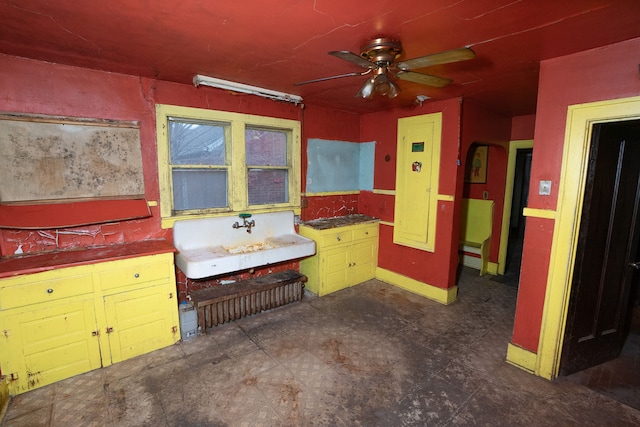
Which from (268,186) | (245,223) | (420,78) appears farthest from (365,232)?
(420,78)

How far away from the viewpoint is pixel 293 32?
73.4 inches

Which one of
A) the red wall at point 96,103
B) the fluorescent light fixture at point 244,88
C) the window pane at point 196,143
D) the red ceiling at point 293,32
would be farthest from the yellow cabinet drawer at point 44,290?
the fluorescent light fixture at point 244,88

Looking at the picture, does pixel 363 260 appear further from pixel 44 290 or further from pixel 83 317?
pixel 44 290

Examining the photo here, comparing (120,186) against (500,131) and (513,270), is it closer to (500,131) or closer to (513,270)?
(500,131)

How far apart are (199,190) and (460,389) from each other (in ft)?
10.2

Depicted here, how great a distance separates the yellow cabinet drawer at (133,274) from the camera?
2432 mm

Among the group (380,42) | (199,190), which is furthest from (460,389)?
(199,190)

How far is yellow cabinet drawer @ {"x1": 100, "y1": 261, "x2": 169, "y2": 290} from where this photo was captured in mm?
2432

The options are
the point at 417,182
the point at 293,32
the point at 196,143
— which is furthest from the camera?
the point at 417,182

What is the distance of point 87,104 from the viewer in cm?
262

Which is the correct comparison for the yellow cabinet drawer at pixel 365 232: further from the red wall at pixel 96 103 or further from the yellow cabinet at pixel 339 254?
the red wall at pixel 96 103

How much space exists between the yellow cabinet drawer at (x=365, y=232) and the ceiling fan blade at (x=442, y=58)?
2.58m

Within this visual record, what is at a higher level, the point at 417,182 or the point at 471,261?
the point at 417,182

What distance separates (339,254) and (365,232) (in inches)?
21.6
